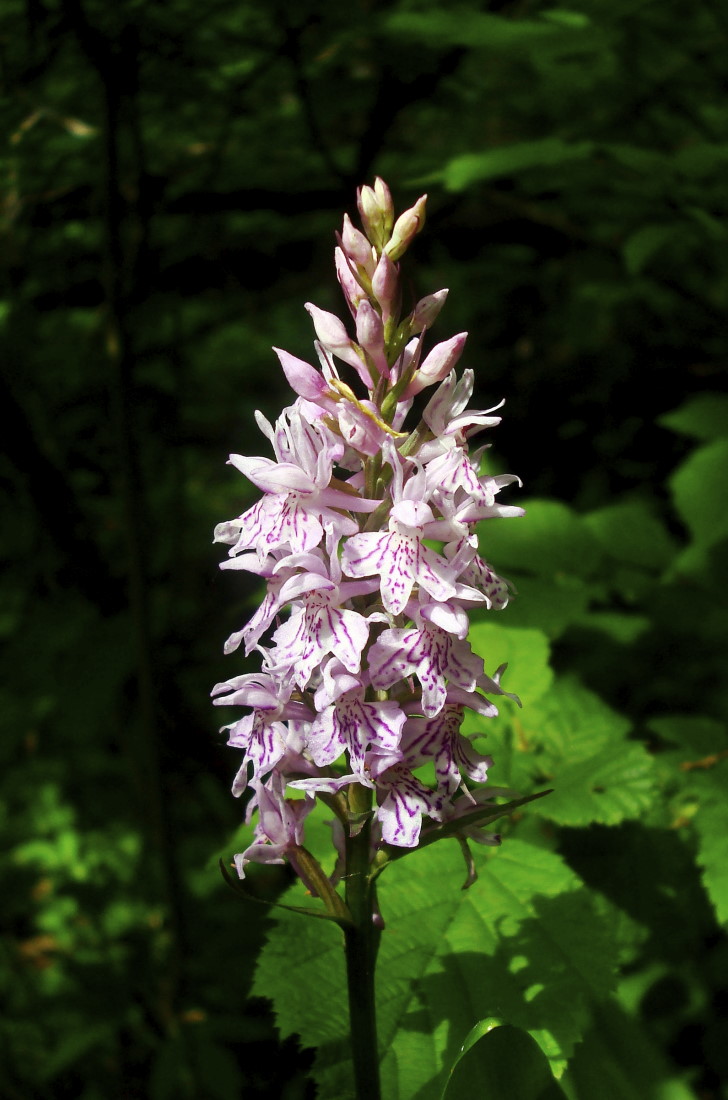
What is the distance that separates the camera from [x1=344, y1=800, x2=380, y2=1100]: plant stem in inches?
49.0

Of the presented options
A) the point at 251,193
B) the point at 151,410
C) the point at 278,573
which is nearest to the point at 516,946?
the point at 278,573

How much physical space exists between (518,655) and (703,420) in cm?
169

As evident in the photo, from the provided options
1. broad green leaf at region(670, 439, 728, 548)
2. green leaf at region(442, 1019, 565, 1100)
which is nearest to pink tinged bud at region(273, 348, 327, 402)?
green leaf at region(442, 1019, 565, 1100)

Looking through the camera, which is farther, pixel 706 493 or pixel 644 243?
pixel 706 493

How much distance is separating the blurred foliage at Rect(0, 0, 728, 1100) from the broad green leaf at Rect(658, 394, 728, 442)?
0.05ft

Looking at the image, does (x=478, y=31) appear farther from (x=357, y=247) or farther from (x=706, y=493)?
(x=706, y=493)

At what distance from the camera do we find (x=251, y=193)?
352 cm

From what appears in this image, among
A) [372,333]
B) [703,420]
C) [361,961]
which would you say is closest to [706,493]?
[703,420]

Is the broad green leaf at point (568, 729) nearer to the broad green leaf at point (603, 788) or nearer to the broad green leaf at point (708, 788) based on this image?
the broad green leaf at point (603, 788)

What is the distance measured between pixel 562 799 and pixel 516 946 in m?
0.32

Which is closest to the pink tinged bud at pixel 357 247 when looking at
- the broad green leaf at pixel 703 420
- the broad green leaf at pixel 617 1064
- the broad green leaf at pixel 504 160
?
the broad green leaf at pixel 504 160

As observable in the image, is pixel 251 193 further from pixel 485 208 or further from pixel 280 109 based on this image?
pixel 485 208

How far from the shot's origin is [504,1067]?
143 centimetres

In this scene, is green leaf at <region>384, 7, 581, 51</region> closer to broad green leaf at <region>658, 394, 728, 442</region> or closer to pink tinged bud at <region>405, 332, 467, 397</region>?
broad green leaf at <region>658, 394, 728, 442</region>
